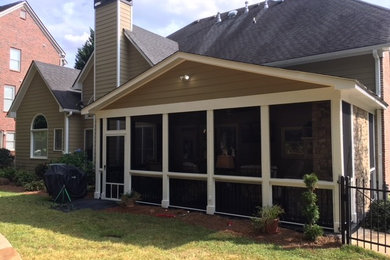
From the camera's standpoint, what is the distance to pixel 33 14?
26.3 metres

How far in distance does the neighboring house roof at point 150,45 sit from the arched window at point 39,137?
253 inches

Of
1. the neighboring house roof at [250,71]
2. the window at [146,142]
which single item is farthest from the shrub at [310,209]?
the window at [146,142]

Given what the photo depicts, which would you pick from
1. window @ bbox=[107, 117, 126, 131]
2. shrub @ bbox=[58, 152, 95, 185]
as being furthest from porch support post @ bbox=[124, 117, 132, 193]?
shrub @ bbox=[58, 152, 95, 185]

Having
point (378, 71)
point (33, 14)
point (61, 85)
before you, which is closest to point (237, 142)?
point (378, 71)

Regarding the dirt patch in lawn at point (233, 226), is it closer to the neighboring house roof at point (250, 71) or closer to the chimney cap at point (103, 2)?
the neighboring house roof at point (250, 71)

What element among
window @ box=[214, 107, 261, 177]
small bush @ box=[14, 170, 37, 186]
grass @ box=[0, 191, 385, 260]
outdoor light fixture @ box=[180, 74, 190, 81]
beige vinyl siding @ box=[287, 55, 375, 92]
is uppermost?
beige vinyl siding @ box=[287, 55, 375, 92]

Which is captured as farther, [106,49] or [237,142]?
[106,49]

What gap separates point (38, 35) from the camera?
26.7 m

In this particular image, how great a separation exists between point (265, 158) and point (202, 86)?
2369mm

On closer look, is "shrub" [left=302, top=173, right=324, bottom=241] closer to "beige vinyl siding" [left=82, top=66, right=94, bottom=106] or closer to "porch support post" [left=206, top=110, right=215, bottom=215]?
"porch support post" [left=206, top=110, right=215, bottom=215]

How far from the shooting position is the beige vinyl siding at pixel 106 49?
1311cm

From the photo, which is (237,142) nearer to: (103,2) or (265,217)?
(265,217)

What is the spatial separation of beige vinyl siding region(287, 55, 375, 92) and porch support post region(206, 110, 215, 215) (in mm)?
4236

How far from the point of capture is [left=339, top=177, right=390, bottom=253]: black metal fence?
5.77 meters
